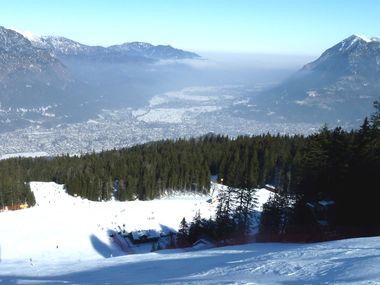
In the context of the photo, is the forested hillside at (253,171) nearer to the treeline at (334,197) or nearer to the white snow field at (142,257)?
the treeline at (334,197)

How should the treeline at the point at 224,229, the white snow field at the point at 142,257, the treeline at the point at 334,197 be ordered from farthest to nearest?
1. the treeline at the point at 224,229
2. the treeline at the point at 334,197
3. the white snow field at the point at 142,257

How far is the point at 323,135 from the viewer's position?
57281 millimetres

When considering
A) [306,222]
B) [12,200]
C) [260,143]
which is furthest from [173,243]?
[260,143]

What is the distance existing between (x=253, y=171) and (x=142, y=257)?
54892 millimetres

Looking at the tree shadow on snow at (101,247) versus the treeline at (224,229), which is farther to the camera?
the tree shadow on snow at (101,247)

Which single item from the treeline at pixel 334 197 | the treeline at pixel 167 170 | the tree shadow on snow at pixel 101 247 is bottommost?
the tree shadow on snow at pixel 101 247

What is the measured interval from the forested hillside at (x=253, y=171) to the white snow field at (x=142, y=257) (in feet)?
38.7

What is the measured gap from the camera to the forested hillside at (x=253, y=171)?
1516 inches

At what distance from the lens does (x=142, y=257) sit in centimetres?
2733

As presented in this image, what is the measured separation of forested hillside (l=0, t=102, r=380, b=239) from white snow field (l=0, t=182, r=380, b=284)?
38.7 feet

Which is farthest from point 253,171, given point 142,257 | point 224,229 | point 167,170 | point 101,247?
point 142,257

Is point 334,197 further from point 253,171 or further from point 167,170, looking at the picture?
point 167,170

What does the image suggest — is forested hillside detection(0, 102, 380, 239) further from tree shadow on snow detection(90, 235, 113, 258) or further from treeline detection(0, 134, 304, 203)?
tree shadow on snow detection(90, 235, 113, 258)

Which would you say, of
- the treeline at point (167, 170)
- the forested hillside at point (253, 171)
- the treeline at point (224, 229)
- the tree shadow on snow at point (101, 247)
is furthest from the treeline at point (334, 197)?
the treeline at point (167, 170)
